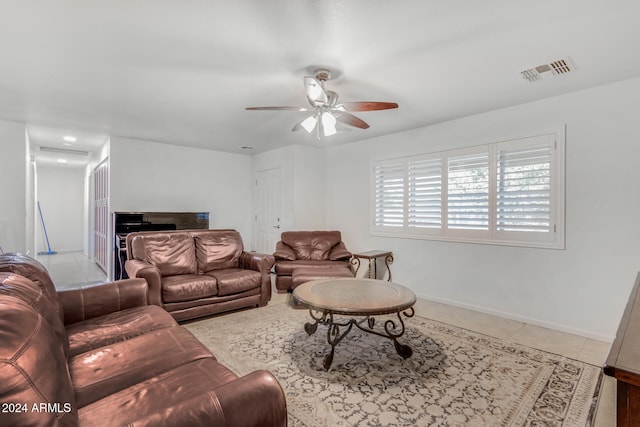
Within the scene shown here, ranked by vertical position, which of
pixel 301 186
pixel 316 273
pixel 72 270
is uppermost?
pixel 301 186

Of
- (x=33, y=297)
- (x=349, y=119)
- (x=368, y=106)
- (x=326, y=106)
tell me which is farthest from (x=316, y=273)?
(x=33, y=297)

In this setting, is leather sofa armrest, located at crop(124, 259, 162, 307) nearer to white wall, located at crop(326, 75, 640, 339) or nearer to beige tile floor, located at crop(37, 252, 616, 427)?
beige tile floor, located at crop(37, 252, 616, 427)

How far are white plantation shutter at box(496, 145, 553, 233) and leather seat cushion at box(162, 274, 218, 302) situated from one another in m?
3.47

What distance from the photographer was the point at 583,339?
9.81 feet

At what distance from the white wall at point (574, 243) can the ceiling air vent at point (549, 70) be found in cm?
67

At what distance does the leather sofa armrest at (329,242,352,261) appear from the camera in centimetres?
470

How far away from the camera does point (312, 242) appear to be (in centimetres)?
505

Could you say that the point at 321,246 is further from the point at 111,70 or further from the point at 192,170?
the point at 111,70

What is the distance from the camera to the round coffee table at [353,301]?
91.4 inches

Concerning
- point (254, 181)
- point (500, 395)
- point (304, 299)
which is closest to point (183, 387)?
point (304, 299)

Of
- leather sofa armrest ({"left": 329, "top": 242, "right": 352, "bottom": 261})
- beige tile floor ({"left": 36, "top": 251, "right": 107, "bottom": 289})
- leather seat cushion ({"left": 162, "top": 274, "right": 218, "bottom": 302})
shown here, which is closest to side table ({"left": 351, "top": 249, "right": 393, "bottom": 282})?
leather sofa armrest ({"left": 329, "top": 242, "right": 352, "bottom": 261})

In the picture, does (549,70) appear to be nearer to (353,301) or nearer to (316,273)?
(353,301)

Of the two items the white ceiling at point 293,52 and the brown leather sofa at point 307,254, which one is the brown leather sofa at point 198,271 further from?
the white ceiling at point 293,52

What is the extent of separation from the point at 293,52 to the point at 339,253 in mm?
3128
